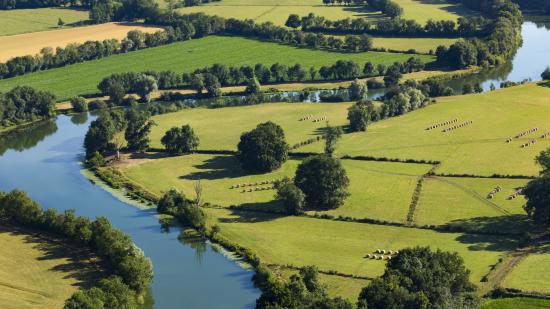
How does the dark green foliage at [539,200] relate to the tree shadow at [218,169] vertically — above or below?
above

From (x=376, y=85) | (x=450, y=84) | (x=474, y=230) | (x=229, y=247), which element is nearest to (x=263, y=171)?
(x=229, y=247)

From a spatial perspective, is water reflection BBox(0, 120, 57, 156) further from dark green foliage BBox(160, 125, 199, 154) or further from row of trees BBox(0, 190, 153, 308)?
row of trees BBox(0, 190, 153, 308)

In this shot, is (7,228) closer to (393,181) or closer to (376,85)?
(393,181)

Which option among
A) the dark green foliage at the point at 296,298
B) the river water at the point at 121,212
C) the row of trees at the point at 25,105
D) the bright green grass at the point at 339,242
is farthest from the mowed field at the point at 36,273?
the row of trees at the point at 25,105

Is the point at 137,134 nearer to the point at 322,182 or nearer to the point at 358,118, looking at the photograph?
the point at 358,118

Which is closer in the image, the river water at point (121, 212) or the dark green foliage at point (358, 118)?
the river water at point (121, 212)

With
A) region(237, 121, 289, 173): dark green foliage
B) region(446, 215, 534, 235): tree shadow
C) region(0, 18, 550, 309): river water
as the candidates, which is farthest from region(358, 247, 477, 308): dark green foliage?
region(237, 121, 289, 173): dark green foliage

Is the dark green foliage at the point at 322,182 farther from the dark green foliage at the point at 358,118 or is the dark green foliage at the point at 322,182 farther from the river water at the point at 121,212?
the dark green foliage at the point at 358,118
